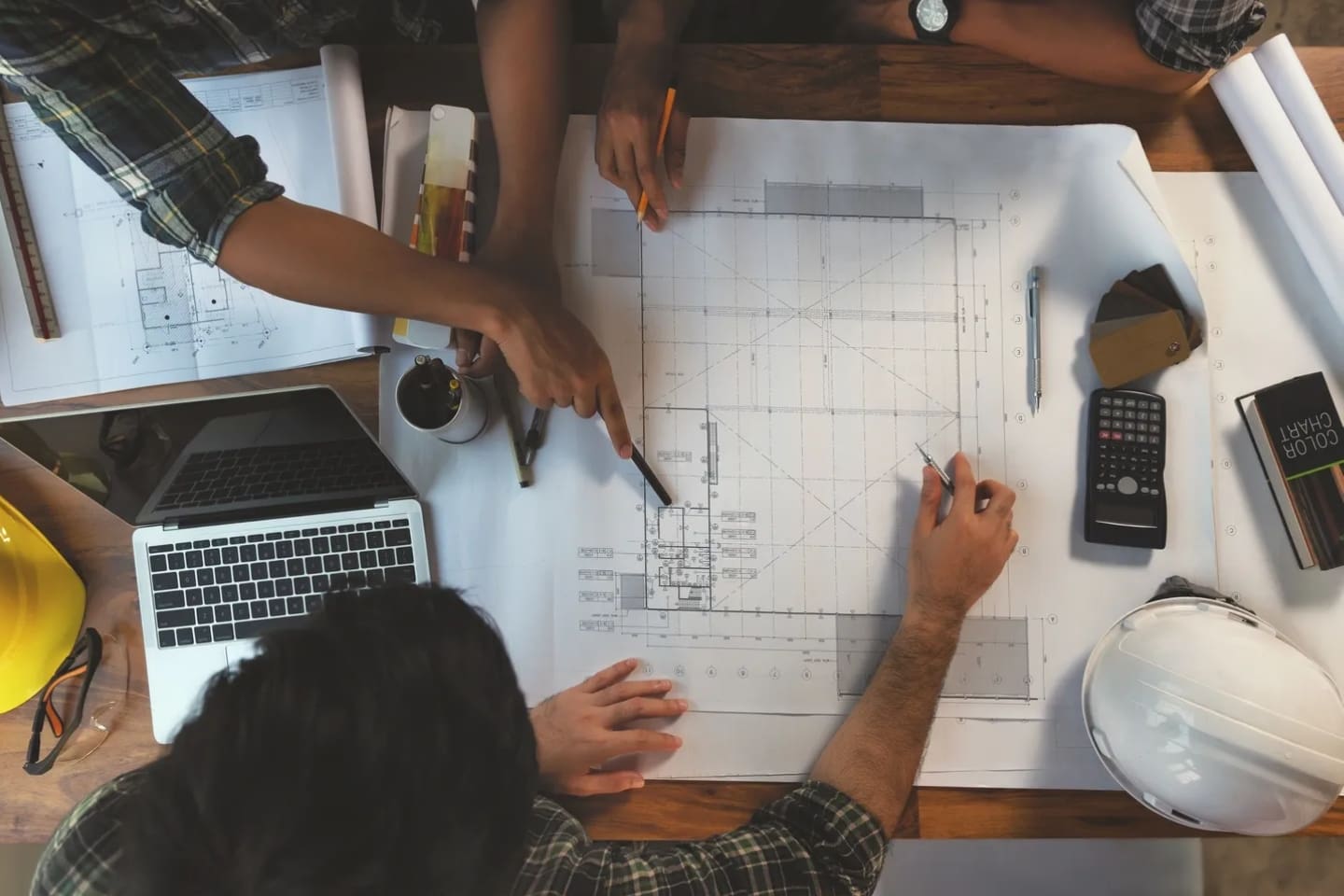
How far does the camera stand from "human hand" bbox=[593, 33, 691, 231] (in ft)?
2.50

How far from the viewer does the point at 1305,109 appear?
2.47 ft

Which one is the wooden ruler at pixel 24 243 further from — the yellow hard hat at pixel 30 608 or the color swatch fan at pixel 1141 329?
the color swatch fan at pixel 1141 329

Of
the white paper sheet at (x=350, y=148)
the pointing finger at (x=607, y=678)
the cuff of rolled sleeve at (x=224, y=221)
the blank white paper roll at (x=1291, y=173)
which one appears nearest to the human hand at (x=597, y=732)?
the pointing finger at (x=607, y=678)

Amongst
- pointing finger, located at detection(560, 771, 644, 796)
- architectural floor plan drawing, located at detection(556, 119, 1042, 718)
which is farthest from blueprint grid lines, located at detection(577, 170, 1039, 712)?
pointing finger, located at detection(560, 771, 644, 796)

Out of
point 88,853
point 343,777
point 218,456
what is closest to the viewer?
point 343,777

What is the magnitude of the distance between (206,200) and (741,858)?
686 millimetres

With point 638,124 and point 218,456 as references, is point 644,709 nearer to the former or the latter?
point 218,456

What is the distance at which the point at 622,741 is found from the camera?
0.74m

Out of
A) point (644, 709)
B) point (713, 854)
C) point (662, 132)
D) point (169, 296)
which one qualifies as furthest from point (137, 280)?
point (713, 854)

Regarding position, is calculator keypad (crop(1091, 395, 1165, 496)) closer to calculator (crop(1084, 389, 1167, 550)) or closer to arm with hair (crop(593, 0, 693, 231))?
calculator (crop(1084, 389, 1167, 550))

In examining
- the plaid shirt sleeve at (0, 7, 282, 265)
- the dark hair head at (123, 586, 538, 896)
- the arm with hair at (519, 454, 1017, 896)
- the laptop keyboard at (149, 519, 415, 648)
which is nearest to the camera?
the dark hair head at (123, 586, 538, 896)

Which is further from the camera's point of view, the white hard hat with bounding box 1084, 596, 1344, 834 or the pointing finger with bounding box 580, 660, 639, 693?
the pointing finger with bounding box 580, 660, 639, 693

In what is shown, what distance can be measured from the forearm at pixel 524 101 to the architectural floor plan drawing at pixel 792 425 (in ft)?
0.20

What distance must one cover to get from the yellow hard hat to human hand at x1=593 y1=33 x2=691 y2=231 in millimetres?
630
